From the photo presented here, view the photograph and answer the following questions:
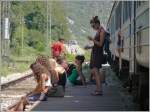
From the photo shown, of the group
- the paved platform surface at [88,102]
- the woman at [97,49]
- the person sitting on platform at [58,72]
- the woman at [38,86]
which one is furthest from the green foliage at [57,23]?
the woman at [38,86]

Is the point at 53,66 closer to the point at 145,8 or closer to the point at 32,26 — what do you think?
the point at 145,8

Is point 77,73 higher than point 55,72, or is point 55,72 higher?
point 55,72

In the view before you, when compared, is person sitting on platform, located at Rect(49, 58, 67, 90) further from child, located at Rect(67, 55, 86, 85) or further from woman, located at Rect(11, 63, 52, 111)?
child, located at Rect(67, 55, 86, 85)

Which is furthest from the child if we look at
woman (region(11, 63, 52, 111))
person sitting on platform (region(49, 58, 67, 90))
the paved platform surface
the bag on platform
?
woman (region(11, 63, 52, 111))

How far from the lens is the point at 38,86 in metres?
10.9

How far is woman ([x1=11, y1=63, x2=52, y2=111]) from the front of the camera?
1030 centimetres

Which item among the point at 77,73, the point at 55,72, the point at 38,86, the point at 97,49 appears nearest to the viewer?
the point at 38,86

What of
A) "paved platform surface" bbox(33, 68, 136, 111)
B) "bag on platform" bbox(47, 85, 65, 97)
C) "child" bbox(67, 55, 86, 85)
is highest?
"child" bbox(67, 55, 86, 85)

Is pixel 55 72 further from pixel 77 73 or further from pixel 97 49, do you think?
pixel 77 73

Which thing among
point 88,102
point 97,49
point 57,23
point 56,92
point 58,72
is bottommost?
point 88,102

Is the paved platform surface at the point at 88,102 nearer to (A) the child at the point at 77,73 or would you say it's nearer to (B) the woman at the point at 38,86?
(B) the woman at the point at 38,86

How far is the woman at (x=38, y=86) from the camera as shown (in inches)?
405

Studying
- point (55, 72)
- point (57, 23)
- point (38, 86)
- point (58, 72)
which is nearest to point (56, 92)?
point (55, 72)

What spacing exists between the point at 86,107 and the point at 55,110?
0.76 m
